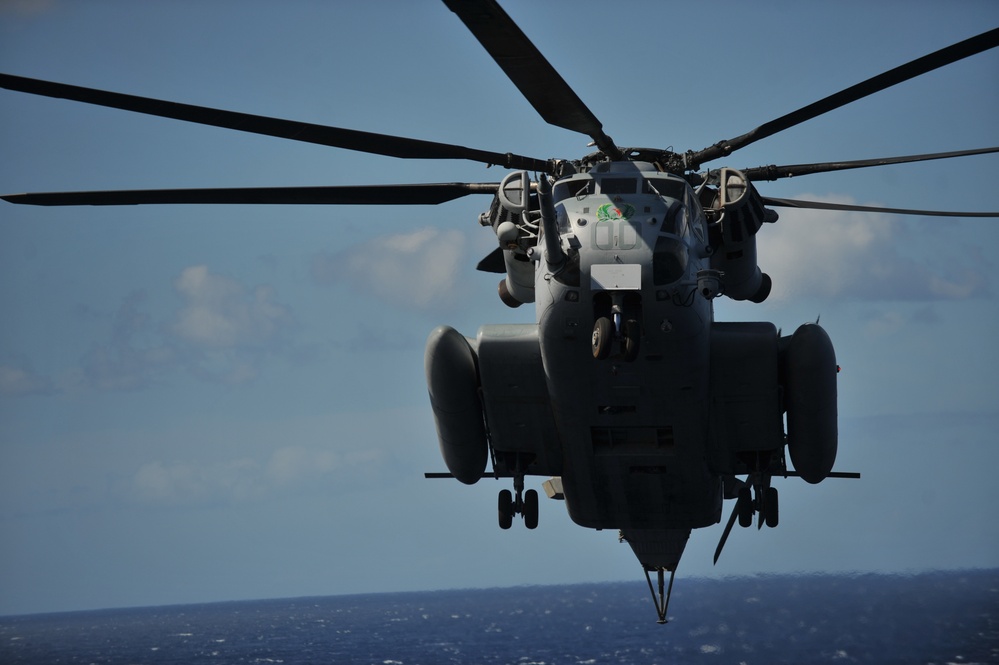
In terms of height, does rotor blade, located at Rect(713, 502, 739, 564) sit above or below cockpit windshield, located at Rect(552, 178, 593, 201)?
below

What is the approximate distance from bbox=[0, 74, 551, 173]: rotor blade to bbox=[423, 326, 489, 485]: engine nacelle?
2.77 metres

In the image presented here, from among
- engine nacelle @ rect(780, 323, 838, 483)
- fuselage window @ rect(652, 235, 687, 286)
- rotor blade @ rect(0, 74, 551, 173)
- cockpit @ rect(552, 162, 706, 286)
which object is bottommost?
engine nacelle @ rect(780, 323, 838, 483)

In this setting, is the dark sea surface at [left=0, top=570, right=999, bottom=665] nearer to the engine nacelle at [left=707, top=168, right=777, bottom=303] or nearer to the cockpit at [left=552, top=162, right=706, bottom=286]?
the engine nacelle at [left=707, top=168, right=777, bottom=303]

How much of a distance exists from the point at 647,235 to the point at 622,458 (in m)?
→ 4.13

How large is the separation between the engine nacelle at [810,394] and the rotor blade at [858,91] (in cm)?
303

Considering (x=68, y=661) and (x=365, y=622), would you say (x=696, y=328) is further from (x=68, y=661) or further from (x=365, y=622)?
(x=365, y=622)

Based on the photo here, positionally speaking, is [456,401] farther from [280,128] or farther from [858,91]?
[858,91]

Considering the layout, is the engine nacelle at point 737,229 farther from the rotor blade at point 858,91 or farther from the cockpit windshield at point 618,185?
the cockpit windshield at point 618,185

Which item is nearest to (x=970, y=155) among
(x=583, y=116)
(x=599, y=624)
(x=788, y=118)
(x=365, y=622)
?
(x=788, y=118)

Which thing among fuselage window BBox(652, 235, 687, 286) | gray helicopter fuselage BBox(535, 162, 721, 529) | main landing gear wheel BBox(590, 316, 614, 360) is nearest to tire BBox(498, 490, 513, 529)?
gray helicopter fuselage BBox(535, 162, 721, 529)

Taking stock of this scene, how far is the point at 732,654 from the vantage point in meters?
61.4

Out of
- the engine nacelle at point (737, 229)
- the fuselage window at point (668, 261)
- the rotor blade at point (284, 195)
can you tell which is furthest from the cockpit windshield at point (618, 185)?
the rotor blade at point (284, 195)

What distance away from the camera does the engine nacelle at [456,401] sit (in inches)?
760

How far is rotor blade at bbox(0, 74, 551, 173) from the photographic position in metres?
15.7
